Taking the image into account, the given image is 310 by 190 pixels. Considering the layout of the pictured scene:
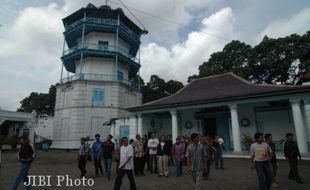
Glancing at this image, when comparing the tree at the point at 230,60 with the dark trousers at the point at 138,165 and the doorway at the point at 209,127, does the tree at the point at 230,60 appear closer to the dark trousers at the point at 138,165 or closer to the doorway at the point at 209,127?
the doorway at the point at 209,127

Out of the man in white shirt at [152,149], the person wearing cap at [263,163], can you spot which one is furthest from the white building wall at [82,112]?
the person wearing cap at [263,163]

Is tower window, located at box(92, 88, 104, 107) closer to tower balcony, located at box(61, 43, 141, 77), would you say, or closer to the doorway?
tower balcony, located at box(61, 43, 141, 77)

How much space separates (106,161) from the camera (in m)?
8.88

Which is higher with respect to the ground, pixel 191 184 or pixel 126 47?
pixel 126 47

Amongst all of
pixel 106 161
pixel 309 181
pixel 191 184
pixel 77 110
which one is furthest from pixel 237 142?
pixel 77 110

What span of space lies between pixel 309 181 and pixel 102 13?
27789 mm

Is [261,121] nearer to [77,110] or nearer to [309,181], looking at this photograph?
[309,181]

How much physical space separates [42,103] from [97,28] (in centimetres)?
2664

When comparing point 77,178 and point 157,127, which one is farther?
point 157,127

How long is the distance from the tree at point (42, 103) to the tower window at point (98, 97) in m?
23.6

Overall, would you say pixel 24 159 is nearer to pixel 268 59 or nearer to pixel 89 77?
pixel 89 77

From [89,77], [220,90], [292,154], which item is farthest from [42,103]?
[292,154]

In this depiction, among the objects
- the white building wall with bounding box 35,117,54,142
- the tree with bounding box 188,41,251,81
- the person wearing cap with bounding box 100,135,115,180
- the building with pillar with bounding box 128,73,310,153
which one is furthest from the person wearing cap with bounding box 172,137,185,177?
the white building wall with bounding box 35,117,54,142

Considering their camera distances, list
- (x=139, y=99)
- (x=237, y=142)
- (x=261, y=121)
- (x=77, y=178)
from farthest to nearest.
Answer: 1. (x=139, y=99)
2. (x=261, y=121)
3. (x=237, y=142)
4. (x=77, y=178)
